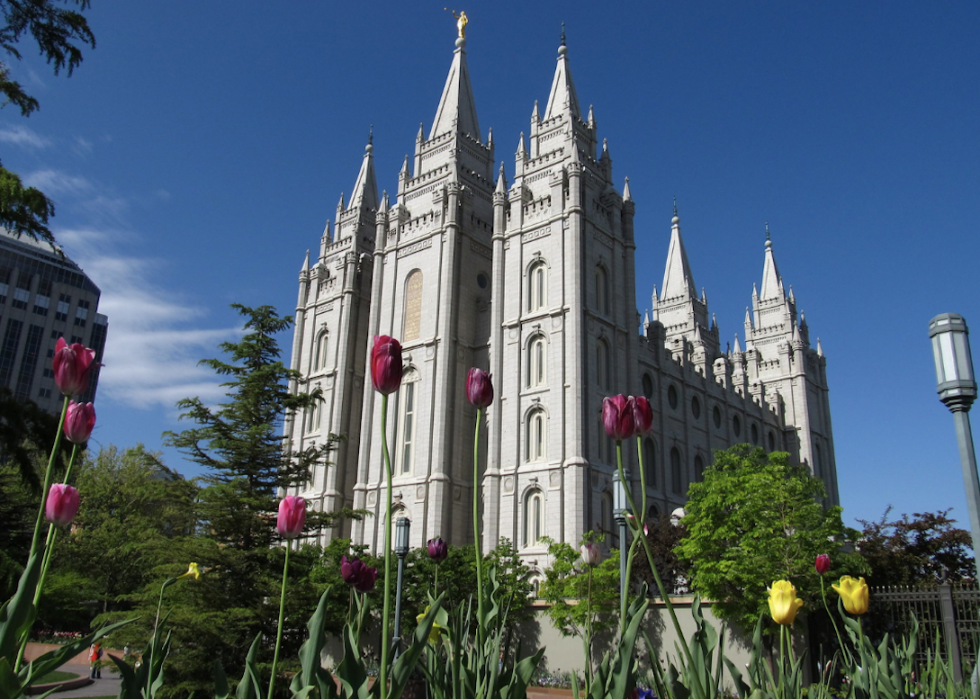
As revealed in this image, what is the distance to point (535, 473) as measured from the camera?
29.2 metres

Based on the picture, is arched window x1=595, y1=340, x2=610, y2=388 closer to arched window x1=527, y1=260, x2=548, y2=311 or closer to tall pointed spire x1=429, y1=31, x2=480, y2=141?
arched window x1=527, y1=260, x2=548, y2=311

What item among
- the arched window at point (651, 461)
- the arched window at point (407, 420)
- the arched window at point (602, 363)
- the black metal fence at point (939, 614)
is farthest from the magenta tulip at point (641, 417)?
the arched window at point (651, 461)

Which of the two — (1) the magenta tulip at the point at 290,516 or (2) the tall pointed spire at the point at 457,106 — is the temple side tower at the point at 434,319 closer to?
(2) the tall pointed spire at the point at 457,106

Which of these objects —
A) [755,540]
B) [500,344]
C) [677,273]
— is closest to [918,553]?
[755,540]

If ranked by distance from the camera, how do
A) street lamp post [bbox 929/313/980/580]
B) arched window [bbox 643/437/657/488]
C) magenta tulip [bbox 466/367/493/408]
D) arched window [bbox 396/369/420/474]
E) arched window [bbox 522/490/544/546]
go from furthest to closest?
arched window [bbox 643/437/657/488]
arched window [bbox 396/369/420/474]
arched window [bbox 522/490/544/546]
street lamp post [bbox 929/313/980/580]
magenta tulip [bbox 466/367/493/408]

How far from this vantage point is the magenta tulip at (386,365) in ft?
9.42

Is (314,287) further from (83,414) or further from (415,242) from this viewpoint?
(83,414)

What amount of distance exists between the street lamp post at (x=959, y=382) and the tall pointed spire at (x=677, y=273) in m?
48.9

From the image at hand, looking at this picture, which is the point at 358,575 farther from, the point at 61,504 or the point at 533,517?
the point at 533,517

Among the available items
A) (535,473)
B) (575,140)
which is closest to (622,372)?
(535,473)

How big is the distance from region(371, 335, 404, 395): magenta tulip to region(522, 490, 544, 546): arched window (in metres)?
26.4

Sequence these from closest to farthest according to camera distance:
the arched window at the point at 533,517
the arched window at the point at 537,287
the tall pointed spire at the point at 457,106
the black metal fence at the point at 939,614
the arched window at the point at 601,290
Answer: the black metal fence at the point at 939,614, the arched window at the point at 533,517, the arched window at the point at 537,287, the arched window at the point at 601,290, the tall pointed spire at the point at 457,106

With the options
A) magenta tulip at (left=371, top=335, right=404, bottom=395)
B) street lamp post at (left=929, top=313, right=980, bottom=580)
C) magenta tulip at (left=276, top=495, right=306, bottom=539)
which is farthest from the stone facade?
magenta tulip at (left=371, top=335, right=404, bottom=395)

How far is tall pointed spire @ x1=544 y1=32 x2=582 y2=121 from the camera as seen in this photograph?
36500 mm
